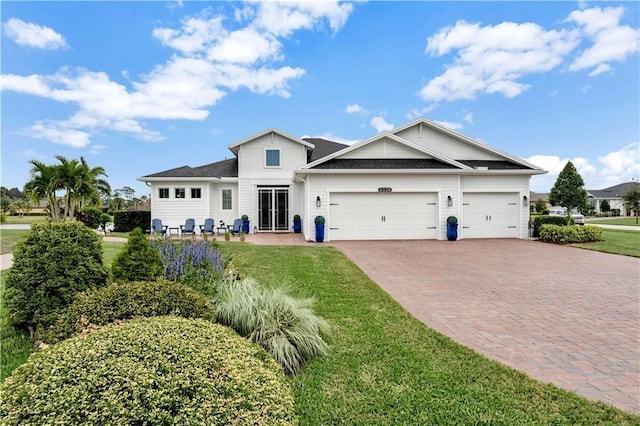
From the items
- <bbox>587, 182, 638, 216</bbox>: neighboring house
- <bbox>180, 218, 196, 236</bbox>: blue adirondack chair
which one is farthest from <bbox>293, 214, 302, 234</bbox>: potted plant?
<bbox>587, 182, 638, 216</bbox>: neighboring house

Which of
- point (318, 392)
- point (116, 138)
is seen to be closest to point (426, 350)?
point (318, 392)

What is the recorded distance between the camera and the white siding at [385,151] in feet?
51.5

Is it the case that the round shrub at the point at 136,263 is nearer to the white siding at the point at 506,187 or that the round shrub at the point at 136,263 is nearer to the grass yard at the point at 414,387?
the grass yard at the point at 414,387

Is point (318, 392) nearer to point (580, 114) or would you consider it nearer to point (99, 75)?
point (99, 75)

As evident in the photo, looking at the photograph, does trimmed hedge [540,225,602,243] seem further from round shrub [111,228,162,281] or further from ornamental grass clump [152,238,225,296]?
round shrub [111,228,162,281]

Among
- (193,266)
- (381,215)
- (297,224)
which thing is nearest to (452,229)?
(381,215)

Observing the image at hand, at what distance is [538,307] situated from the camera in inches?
224

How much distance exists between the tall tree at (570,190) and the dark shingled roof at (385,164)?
22.2ft

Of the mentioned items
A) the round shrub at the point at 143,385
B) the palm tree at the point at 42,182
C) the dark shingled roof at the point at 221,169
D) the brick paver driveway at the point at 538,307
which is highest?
the dark shingled roof at the point at 221,169

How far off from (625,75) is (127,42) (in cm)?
1921

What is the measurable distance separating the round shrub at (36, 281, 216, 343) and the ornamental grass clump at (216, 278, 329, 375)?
499 millimetres

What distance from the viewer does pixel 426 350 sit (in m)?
3.86

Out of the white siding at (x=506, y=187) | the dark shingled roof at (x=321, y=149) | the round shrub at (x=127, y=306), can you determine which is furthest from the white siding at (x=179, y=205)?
the round shrub at (x=127, y=306)

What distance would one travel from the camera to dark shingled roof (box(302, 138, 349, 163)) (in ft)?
68.6
